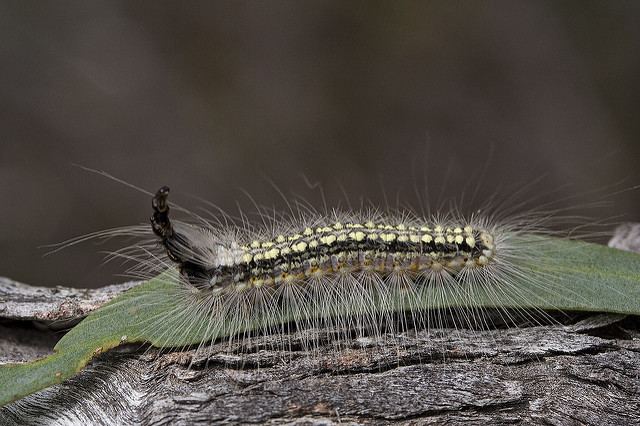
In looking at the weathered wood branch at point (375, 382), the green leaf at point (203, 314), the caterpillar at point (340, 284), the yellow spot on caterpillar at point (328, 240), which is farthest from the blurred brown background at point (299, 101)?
the weathered wood branch at point (375, 382)

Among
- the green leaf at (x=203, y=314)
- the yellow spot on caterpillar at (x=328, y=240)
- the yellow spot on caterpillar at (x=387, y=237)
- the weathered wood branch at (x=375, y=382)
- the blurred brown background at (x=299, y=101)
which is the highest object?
the blurred brown background at (x=299, y=101)

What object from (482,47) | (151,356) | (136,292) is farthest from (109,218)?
(482,47)

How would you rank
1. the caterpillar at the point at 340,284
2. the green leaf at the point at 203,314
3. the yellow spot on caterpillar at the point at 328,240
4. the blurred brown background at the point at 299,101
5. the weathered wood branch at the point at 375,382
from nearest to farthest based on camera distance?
1. the weathered wood branch at the point at 375,382
2. the green leaf at the point at 203,314
3. the caterpillar at the point at 340,284
4. the yellow spot on caterpillar at the point at 328,240
5. the blurred brown background at the point at 299,101

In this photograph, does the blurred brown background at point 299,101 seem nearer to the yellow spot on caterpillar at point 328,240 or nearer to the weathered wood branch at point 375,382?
the yellow spot on caterpillar at point 328,240

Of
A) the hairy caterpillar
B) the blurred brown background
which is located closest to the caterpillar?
the hairy caterpillar

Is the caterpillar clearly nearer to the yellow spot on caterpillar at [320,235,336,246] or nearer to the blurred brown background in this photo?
the yellow spot on caterpillar at [320,235,336,246]

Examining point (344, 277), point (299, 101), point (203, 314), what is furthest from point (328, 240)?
point (299, 101)

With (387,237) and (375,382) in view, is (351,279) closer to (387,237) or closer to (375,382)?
(387,237)
